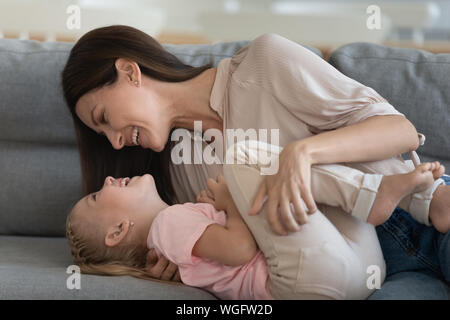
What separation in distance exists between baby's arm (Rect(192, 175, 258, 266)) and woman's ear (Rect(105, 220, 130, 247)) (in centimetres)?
20

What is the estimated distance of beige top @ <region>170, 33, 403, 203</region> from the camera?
4.45 feet

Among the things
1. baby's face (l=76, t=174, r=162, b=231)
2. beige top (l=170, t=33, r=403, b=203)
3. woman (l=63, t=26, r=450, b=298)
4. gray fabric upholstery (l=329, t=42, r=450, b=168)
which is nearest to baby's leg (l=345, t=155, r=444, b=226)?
woman (l=63, t=26, r=450, b=298)

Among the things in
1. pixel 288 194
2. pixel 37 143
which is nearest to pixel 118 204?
pixel 288 194

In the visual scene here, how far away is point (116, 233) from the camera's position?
4.52ft

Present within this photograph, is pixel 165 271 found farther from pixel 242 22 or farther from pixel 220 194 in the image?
pixel 242 22

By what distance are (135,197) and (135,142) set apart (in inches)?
7.8

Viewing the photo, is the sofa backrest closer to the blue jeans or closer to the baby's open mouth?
the baby's open mouth

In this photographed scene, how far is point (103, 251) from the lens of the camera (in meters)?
1.39

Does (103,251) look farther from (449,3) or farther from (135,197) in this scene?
(449,3)

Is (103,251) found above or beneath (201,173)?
beneath

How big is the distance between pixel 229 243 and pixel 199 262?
0.11m

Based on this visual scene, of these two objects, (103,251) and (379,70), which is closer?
(103,251)

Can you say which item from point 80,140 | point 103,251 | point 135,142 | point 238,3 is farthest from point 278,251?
point 238,3
